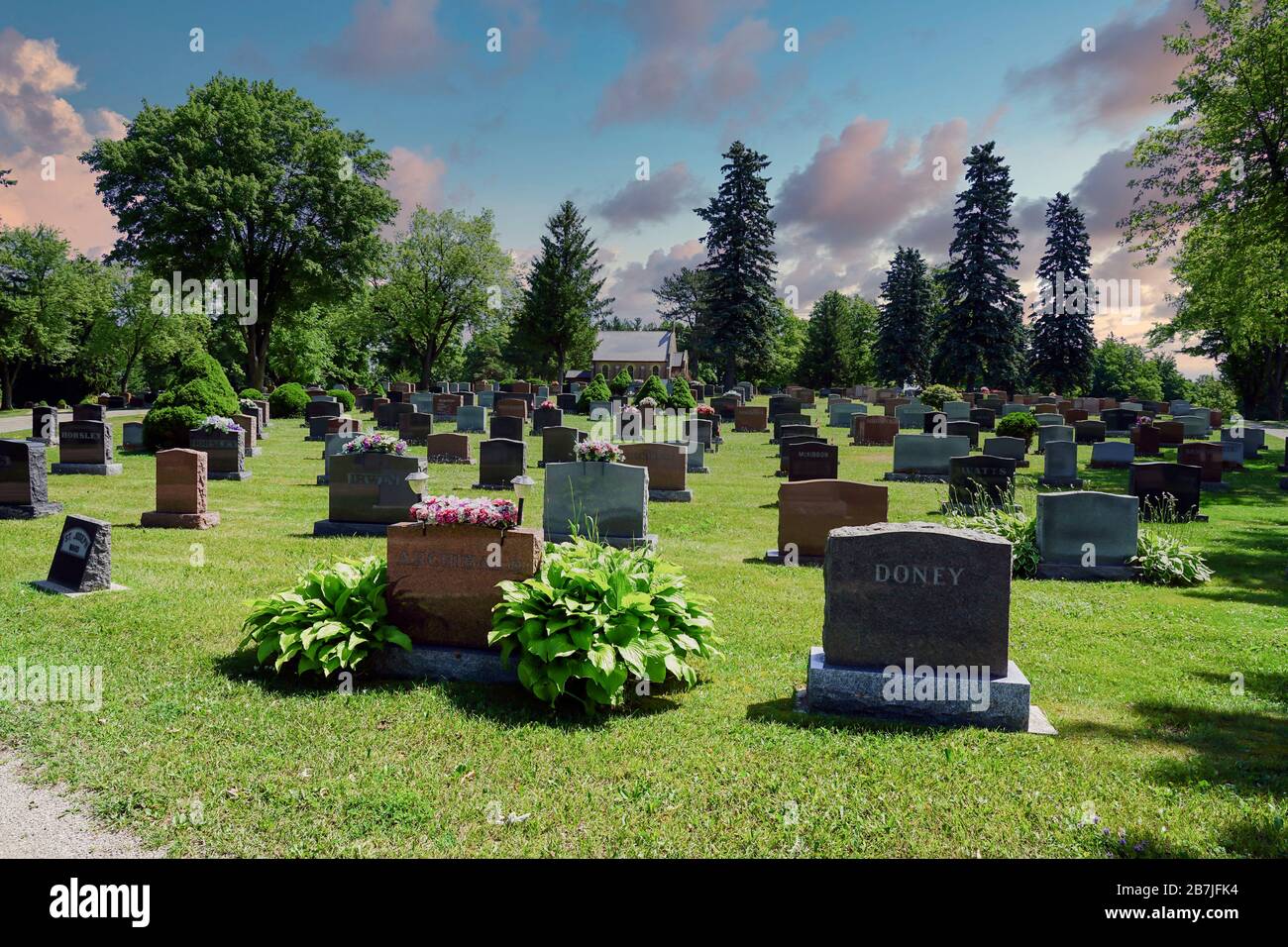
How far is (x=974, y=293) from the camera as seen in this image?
5628cm

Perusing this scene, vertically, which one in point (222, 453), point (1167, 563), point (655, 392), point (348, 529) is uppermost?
point (655, 392)

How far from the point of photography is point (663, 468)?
1827cm

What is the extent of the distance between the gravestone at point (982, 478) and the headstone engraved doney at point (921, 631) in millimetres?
10721

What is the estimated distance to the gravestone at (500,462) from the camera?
1920cm

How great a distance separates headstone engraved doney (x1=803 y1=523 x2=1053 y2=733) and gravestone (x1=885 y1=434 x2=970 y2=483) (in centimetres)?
1664

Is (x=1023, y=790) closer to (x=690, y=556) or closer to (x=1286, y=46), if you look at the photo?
(x=690, y=556)

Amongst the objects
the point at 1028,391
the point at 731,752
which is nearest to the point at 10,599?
the point at 731,752

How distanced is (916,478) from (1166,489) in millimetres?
6448

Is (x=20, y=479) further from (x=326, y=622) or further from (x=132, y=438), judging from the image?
(x=132, y=438)

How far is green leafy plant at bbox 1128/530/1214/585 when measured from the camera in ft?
38.4

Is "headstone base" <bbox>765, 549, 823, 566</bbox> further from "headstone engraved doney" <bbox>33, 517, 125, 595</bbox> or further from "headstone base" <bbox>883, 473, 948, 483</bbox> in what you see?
"headstone base" <bbox>883, 473, 948, 483</bbox>

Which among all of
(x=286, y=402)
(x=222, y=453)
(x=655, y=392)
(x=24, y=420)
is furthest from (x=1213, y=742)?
(x=24, y=420)

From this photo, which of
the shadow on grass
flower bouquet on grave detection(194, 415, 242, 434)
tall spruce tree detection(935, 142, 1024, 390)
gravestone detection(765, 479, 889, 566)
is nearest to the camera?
the shadow on grass

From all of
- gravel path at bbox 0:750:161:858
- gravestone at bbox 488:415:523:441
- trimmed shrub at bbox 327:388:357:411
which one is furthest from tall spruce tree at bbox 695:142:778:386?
gravel path at bbox 0:750:161:858
